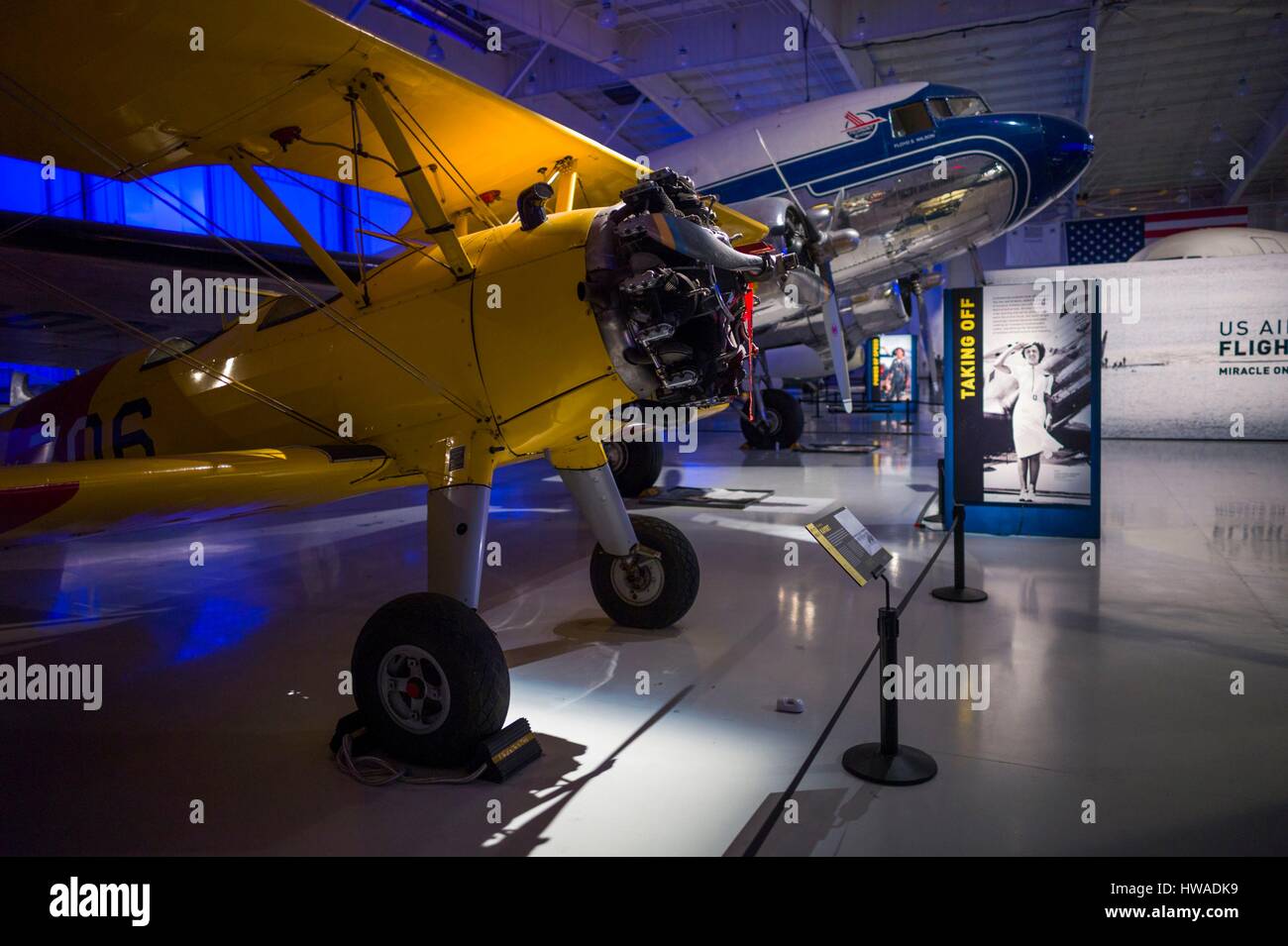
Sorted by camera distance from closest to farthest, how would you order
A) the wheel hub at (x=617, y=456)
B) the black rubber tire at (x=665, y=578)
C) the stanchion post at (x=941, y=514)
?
the black rubber tire at (x=665, y=578)
the stanchion post at (x=941, y=514)
the wheel hub at (x=617, y=456)

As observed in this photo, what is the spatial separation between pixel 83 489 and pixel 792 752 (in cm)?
250

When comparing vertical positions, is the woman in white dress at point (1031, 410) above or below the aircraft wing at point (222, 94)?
below

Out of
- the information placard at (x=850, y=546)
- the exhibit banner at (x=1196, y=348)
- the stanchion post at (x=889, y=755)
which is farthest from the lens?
the exhibit banner at (x=1196, y=348)

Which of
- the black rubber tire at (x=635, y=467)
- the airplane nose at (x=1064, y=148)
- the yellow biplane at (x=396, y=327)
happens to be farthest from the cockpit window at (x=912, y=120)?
the yellow biplane at (x=396, y=327)

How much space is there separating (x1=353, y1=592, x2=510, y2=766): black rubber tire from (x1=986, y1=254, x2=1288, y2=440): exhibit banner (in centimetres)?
1530

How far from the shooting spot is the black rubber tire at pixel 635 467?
30.1 feet

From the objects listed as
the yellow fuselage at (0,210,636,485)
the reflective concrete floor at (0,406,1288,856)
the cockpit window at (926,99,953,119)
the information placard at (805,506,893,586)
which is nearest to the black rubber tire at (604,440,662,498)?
the reflective concrete floor at (0,406,1288,856)

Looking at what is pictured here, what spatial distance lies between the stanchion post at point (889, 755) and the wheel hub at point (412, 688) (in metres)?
1.42

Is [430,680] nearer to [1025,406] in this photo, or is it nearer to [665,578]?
[665,578]

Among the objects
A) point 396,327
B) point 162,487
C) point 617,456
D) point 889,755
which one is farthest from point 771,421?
point 162,487

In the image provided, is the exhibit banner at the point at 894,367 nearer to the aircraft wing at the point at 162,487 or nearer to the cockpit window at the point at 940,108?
the cockpit window at the point at 940,108

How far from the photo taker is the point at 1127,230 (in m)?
24.5

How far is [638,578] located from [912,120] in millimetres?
7189

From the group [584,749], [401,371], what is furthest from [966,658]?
[401,371]
